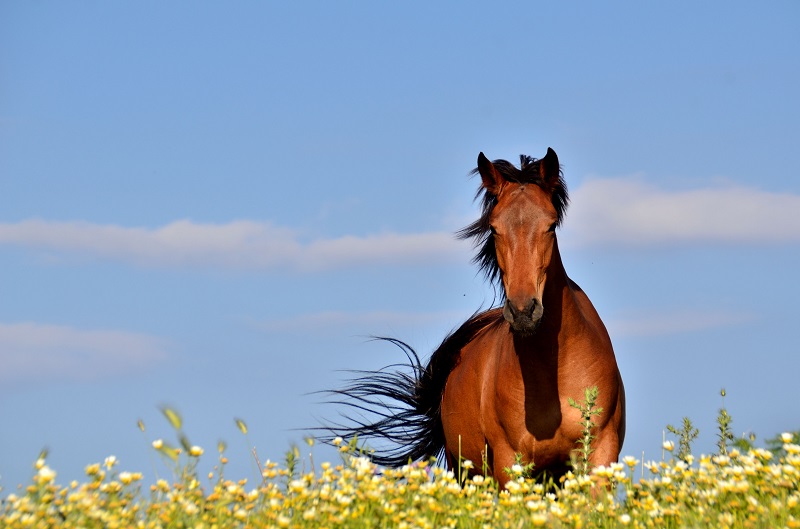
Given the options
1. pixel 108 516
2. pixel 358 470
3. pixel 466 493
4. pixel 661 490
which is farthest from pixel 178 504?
pixel 661 490

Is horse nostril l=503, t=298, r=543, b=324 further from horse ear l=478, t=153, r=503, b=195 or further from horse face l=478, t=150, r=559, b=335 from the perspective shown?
horse ear l=478, t=153, r=503, b=195

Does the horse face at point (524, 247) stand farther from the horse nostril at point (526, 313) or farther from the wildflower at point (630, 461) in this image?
the wildflower at point (630, 461)

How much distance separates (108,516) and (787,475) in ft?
10.5

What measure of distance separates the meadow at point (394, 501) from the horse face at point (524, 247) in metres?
1.51

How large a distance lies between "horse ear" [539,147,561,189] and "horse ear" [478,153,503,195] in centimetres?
34

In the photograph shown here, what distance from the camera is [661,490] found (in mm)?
4812

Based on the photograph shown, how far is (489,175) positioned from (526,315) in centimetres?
153

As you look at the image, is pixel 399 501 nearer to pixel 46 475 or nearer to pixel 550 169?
pixel 46 475

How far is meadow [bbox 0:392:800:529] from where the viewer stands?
393 cm

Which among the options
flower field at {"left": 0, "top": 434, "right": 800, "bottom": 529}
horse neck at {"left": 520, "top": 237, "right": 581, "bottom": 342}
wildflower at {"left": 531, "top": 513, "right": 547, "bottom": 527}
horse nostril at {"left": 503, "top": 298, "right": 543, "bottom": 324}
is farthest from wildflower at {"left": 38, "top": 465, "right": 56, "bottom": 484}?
horse neck at {"left": 520, "top": 237, "right": 581, "bottom": 342}

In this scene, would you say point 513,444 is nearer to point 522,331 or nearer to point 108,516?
point 522,331

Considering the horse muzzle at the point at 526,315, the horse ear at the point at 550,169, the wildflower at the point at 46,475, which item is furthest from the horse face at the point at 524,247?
the wildflower at the point at 46,475

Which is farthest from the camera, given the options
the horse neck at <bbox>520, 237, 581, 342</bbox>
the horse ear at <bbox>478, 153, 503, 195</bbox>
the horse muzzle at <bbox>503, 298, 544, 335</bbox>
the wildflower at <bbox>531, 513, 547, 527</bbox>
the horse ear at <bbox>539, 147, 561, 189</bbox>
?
the horse ear at <bbox>478, 153, 503, 195</bbox>

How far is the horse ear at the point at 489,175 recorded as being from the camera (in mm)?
7262
